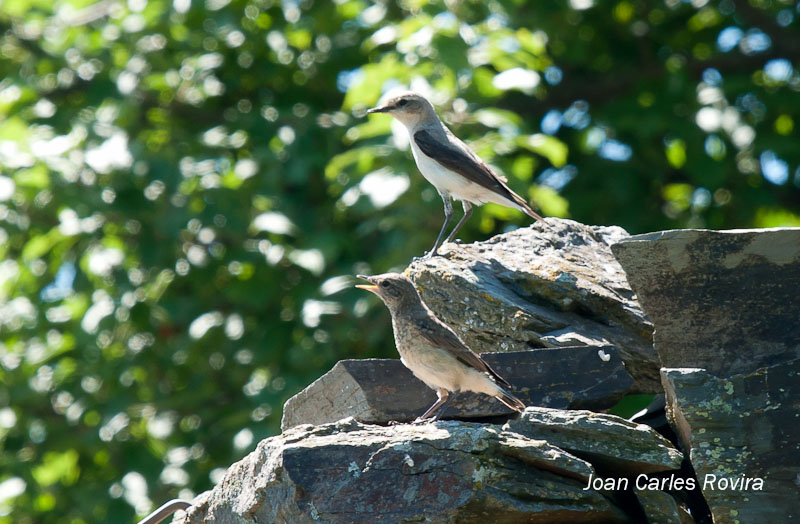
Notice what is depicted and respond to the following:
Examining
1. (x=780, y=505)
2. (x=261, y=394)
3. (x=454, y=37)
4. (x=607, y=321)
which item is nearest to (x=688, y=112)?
(x=454, y=37)

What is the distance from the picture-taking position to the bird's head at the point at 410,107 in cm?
874

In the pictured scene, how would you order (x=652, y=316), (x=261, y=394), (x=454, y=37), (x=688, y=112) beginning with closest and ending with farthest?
1. (x=652, y=316)
2. (x=454, y=37)
3. (x=261, y=394)
4. (x=688, y=112)

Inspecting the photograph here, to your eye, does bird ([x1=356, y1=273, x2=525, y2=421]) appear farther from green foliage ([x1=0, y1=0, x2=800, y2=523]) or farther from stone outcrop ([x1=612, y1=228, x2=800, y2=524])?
green foliage ([x1=0, y1=0, x2=800, y2=523])

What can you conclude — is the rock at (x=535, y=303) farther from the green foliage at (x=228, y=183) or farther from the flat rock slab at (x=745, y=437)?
the green foliage at (x=228, y=183)

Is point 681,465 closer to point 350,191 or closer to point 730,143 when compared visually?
point 350,191

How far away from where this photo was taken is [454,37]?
31.7ft

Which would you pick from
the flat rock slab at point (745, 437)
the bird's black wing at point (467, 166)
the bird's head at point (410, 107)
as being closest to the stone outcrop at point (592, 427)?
the flat rock slab at point (745, 437)

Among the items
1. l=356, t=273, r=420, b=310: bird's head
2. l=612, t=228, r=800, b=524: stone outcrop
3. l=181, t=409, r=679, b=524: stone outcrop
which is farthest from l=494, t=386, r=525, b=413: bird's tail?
l=356, t=273, r=420, b=310: bird's head

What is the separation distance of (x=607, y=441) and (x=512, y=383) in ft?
2.78

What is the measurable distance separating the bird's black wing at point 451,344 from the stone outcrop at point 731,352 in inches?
28.9

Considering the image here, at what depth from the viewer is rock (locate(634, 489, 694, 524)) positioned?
166 inches

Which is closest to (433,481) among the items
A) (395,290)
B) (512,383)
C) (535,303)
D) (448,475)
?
(448,475)

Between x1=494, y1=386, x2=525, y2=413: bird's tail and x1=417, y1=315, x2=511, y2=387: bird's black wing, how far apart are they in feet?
0.15

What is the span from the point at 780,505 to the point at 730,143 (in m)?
8.58
